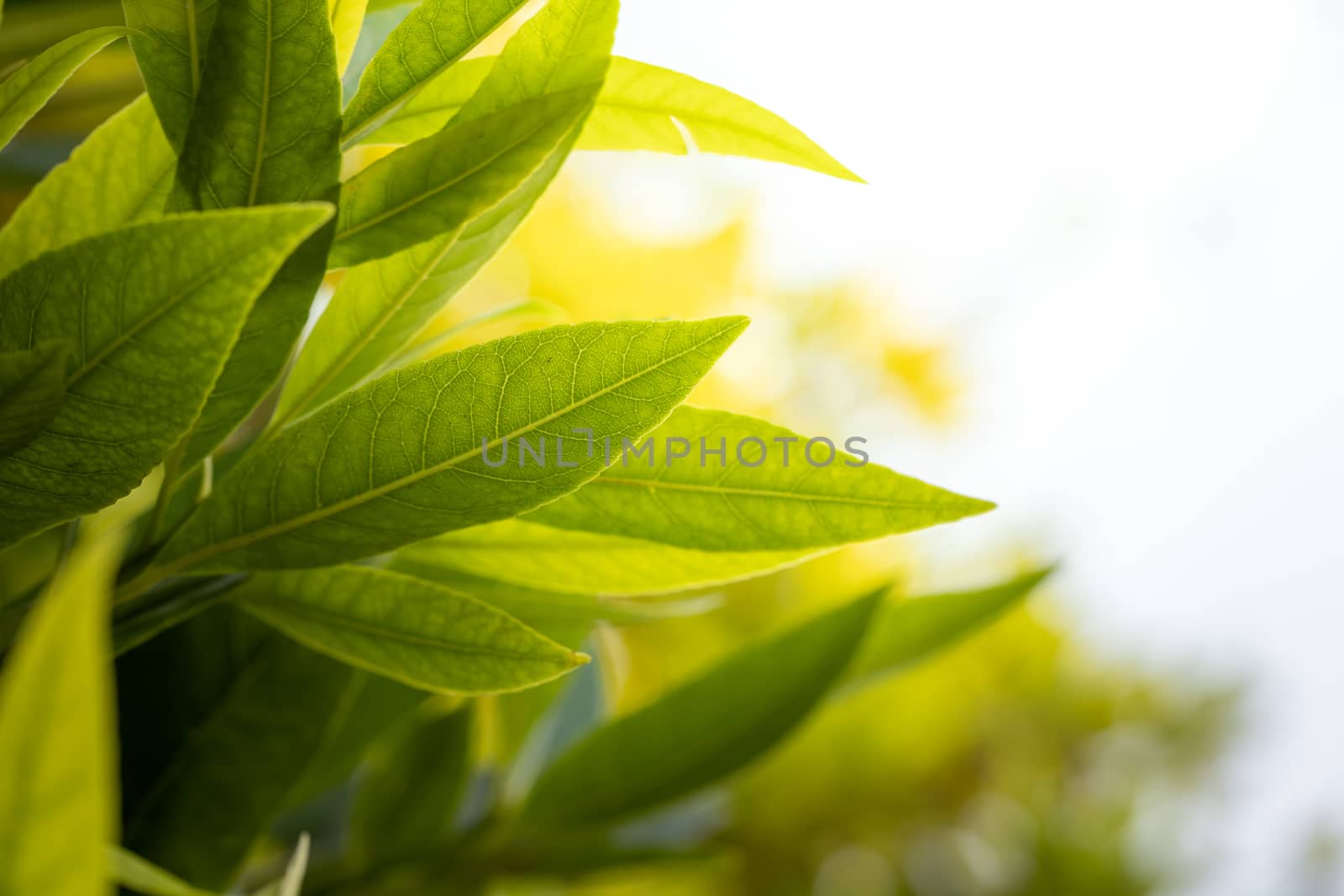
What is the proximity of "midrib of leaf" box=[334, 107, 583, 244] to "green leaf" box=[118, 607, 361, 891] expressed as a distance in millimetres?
138

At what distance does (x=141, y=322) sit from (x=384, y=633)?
82 millimetres

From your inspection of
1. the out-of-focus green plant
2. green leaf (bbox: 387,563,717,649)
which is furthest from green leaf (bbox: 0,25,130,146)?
green leaf (bbox: 387,563,717,649)

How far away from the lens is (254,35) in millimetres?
164

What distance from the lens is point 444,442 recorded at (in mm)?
167

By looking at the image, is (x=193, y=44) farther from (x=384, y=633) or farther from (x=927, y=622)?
(x=927, y=622)

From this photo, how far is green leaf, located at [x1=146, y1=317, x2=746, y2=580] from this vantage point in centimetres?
16

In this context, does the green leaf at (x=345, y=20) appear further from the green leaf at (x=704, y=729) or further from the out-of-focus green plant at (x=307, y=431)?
the green leaf at (x=704, y=729)

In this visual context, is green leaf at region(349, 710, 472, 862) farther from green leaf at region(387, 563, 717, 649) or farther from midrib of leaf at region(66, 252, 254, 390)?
midrib of leaf at region(66, 252, 254, 390)

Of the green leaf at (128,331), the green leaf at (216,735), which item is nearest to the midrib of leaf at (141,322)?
the green leaf at (128,331)

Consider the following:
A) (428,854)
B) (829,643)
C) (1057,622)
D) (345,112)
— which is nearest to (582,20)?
(345,112)

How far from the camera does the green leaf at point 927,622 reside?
1.05 ft

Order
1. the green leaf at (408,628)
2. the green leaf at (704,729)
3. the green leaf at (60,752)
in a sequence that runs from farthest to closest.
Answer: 1. the green leaf at (704,729)
2. the green leaf at (408,628)
3. the green leaf at (60,752)

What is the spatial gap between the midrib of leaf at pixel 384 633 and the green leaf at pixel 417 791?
19cm

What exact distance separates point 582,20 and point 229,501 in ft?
0.33
